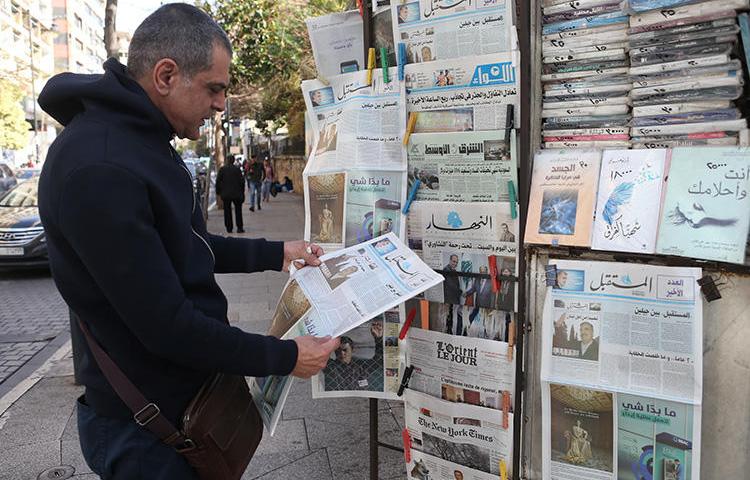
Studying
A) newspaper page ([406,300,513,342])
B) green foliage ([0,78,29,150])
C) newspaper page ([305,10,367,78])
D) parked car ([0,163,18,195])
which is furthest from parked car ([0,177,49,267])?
green foliage ([0,78,29,150])

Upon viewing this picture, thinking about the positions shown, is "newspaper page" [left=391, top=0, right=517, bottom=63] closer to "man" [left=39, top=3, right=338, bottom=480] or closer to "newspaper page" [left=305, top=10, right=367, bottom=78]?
"newspaper page" [left=305, top=10, right=367, bottom=78]

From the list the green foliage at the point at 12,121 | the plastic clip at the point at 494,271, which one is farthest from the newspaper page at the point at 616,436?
the green foliage at the point at 12,121

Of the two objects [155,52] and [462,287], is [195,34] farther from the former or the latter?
[462,287]

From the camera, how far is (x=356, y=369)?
2.52 metres

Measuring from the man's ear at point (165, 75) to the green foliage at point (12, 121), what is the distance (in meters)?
35.4

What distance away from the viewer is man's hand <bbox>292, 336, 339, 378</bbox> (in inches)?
67.1

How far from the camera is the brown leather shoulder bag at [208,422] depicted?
156 cm

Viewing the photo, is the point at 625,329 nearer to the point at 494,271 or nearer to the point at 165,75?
the point at 494,271

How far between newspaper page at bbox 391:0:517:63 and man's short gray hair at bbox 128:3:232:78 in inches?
38.2

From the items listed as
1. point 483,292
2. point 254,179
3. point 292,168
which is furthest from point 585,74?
point 292,168

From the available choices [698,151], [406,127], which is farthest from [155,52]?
[698,151]

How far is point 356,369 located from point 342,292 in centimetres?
62

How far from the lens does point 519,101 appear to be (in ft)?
7.09

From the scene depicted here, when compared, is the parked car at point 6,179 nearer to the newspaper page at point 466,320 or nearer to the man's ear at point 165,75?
the newspaper page at point 466,320
